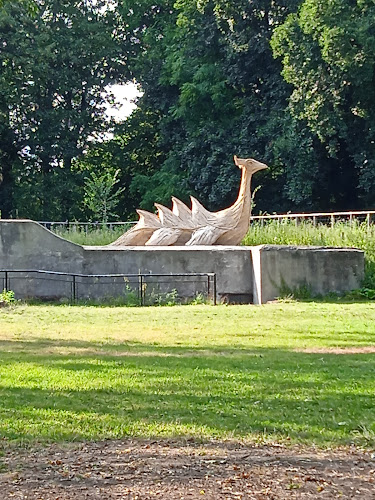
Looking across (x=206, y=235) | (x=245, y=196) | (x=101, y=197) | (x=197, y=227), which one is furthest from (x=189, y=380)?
(x=101, y=197)

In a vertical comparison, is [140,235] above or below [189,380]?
above

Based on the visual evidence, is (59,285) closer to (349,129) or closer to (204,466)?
(204,466)

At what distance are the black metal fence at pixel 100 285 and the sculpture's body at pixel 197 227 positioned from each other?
1729mm

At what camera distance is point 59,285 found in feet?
62.4

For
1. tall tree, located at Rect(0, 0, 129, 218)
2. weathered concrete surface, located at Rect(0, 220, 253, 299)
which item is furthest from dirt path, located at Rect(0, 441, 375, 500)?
tall tree, located at Rect(0, 0, 129, 218)

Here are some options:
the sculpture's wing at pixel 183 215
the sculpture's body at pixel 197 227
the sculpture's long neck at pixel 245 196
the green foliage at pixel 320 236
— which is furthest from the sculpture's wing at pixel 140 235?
the green foliage at pixel 320 236

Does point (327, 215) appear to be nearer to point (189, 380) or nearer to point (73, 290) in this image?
point (73, 290)

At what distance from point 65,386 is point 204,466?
2.85 m

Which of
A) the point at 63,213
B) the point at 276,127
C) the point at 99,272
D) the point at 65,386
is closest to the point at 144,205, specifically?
the point at 63,213

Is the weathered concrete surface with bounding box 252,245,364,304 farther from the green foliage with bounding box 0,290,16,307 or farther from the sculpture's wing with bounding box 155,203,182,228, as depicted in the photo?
the green foliage with bounding box 0,290,16,307

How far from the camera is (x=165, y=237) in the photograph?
20453 millimetres

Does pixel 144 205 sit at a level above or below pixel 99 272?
above

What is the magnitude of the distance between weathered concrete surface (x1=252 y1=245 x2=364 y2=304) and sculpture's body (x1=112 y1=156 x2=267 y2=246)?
2.19 meters

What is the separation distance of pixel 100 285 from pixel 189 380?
38.0ft
